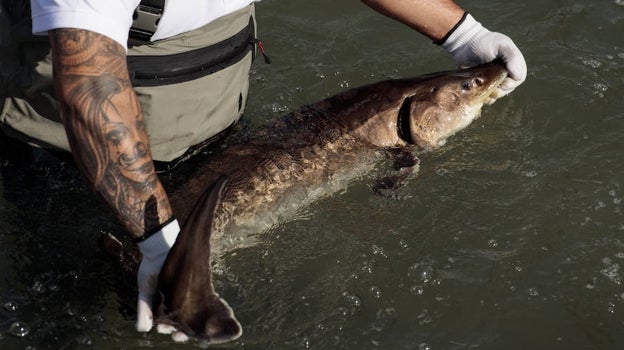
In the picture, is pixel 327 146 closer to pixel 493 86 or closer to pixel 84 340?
pixel 493 86

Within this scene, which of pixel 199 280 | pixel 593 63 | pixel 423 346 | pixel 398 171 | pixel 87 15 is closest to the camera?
pixel 199 280

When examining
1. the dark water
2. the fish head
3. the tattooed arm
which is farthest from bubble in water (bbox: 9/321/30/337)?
the fish head

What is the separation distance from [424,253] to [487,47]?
51.5 inches

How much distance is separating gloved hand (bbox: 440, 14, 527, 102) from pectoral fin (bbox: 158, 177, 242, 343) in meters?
2.39

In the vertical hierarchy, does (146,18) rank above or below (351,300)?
above

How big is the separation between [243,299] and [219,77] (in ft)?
3.80

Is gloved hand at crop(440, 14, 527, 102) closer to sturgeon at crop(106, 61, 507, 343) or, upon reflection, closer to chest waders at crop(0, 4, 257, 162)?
sturgeon at crop(106, 61, 507, 343)

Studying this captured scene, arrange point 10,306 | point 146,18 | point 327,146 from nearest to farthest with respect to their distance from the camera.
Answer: point 146,18 → point 10,306 → point 327,146

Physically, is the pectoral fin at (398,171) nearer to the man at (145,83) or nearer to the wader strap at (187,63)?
the man at (145,83)

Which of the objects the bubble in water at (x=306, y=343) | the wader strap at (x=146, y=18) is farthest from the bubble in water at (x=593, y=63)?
the wader strap at (x=146, y=18)

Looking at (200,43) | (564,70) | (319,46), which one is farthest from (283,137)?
(564,70)

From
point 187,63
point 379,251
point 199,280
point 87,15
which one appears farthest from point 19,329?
point 379,251

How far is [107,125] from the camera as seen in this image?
3.16 metres

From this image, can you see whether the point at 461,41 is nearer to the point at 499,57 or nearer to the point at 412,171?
the point at 499,57
